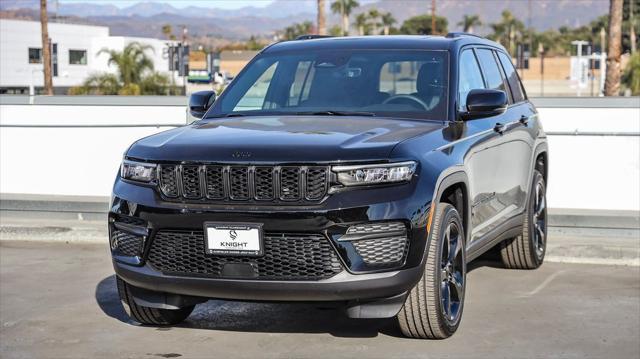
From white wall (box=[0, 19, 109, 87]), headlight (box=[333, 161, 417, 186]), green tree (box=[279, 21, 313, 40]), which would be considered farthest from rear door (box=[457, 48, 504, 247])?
green tree (box=[279, 21, 313, 40])

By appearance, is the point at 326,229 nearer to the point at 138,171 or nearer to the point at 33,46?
the point at 138,171

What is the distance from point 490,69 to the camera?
8.45m

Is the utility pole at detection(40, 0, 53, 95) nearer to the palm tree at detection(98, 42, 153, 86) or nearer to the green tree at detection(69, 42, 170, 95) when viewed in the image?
the green tree at detection(69, 42, 170, 95)

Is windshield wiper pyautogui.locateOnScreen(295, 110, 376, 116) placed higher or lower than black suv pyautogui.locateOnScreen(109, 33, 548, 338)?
higher

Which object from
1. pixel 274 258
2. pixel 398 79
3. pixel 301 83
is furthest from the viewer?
pixel 398 79

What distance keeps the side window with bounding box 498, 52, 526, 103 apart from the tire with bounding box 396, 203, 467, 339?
2.51 m

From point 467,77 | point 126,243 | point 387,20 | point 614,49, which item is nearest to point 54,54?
point 614,49

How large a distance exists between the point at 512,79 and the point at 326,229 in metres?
3.81

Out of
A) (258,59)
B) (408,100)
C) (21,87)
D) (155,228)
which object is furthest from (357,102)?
(21,87)

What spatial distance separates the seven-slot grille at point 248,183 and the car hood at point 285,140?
54 millimetres

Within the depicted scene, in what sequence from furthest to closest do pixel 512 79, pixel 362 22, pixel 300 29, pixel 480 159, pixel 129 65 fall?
pixel 300 29, pixel 362 22, pixel 129 65, pixel 512 79, pixel 480 159

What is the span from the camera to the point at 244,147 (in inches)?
236

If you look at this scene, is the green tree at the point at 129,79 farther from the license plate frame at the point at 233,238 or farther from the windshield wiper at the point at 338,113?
the license plate frame at the point at 233,238

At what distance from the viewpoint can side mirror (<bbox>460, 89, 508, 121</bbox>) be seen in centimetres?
701
